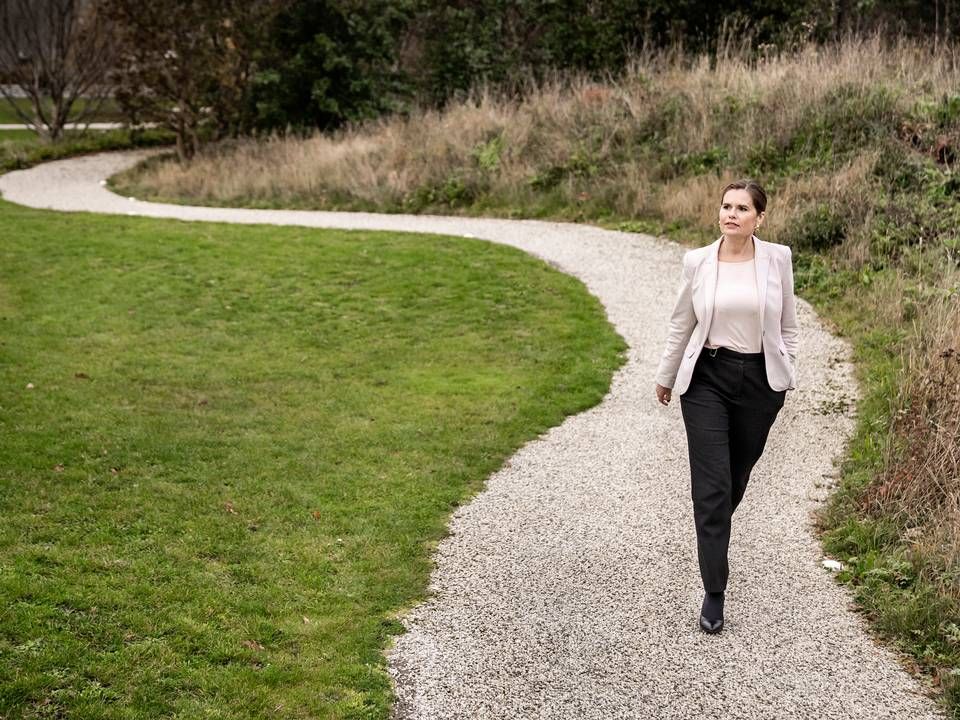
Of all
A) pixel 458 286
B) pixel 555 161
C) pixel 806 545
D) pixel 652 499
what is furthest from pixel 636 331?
pixel 555 161

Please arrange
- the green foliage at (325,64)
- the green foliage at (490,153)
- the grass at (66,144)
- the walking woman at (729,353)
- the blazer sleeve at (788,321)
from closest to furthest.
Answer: the walking woman at (729,353), the blazer sleeve at (788,321), the green foliage at (490,153), the grass at (66,144), the green foliage at (325,64)

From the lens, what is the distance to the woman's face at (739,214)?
4898 millimetres

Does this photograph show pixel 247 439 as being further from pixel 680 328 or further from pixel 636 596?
pixel 680 328

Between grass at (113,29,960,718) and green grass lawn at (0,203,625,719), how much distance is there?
2594mm

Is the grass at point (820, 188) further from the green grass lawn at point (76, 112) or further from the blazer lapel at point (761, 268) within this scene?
the green grass lawn at point (76, 112)

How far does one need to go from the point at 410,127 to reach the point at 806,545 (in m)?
15.8

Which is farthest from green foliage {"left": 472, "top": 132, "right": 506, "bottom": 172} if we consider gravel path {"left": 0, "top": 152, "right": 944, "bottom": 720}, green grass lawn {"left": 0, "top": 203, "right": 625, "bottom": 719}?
gravel path {"left": 0, "top": 152, "right": 944, "bottom": 720}

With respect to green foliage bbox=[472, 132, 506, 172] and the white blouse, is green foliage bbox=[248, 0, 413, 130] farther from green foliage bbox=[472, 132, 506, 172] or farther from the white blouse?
the white blouse

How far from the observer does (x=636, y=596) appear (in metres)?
5.61

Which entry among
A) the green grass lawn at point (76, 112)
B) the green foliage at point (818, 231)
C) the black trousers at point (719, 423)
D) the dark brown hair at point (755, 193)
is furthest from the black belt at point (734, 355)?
the green grass lawn at point (76, 112)

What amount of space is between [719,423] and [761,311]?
23.6 inches

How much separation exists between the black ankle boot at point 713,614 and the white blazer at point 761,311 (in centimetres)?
110

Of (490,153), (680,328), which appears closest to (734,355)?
(680,328)

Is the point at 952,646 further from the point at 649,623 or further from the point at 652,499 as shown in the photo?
the point at 652,499
